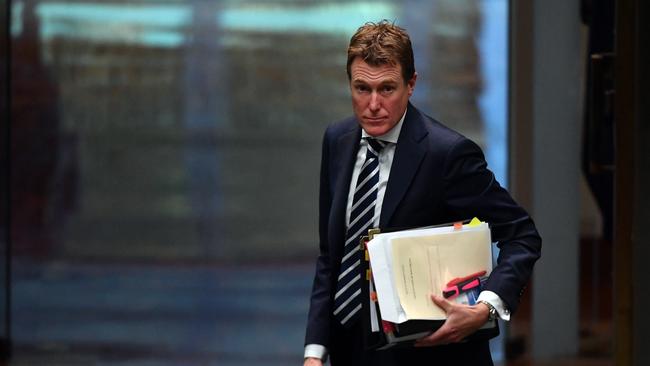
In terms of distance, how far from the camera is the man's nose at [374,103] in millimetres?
3447

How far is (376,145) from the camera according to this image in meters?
3.61

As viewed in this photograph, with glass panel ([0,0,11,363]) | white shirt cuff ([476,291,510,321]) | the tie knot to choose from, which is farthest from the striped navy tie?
glass panel ([0,0,11,363])

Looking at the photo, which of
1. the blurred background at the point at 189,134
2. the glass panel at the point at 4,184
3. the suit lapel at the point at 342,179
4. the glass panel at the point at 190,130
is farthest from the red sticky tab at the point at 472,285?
the glass panel at the point at 190,130

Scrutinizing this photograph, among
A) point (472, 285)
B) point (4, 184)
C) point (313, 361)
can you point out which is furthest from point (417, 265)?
point (4, 184)

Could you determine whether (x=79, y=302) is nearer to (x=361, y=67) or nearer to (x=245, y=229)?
(x=245, y=229)

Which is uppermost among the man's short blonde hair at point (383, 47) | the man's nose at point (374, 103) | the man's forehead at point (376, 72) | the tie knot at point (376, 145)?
the man's short blonde hair at point (383, 47)

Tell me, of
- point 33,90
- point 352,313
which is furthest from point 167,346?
point 352,313

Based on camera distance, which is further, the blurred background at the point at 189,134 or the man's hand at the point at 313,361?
the blurred background at the point at 189,134

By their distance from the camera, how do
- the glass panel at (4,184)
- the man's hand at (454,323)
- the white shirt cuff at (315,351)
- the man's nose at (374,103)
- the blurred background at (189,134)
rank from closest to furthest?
1. the man's hand at (454,323)
2. the man's nose at (374,103)
3. the white shirt cuff at (315,351)
4. the glass panel at (4,184)
5. the blurred background at (189,134)

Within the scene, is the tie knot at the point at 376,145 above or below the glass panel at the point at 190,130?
above

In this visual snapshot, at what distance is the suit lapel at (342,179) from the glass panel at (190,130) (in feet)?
25.4

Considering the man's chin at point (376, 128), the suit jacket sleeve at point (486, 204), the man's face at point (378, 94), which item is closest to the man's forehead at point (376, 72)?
the man's face at point (378, 94)

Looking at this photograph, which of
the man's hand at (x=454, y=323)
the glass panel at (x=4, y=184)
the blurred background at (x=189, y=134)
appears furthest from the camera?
the blurred background at (x=189, y=134)

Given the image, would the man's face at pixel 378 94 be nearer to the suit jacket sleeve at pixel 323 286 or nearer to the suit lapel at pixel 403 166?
the suit lapel at pixel 403 166
